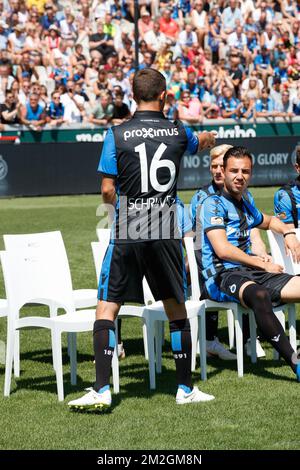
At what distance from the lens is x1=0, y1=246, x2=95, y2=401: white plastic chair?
6.98m

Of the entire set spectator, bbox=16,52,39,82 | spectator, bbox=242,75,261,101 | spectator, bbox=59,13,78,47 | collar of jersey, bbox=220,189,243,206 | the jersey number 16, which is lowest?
collar of jersey, bbox=220,189,243,206

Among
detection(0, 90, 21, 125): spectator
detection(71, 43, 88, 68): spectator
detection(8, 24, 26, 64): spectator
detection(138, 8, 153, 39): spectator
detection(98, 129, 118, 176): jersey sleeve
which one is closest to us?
detection(98, 129, 118, 176): jersey sleeve

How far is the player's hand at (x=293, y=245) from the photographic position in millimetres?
7857

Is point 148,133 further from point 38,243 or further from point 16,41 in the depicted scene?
point 16,41

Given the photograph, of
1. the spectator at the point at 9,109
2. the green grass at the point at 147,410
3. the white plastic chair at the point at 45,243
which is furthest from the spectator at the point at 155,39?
the white plastic chair at the point at 45,243

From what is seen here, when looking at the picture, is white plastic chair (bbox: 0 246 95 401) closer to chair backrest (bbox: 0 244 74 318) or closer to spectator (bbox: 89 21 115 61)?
chair backrest (bbox: 0 244 74 318)

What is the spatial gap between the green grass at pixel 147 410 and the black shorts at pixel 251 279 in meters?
0.63

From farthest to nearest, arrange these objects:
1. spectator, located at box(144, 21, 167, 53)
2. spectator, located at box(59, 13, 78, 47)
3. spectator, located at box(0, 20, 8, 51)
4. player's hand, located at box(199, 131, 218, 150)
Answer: spectator, located at box(144, 21, 167, 53), spectator, located at box(59, 13, 78, 47), spectator, located at box(0, 20, 8, 51), player's hand, located at box(199, 131, 218, 150)

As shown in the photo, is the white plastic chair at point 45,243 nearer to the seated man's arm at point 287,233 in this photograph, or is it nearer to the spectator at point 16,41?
the seated man's arm at point 287,233

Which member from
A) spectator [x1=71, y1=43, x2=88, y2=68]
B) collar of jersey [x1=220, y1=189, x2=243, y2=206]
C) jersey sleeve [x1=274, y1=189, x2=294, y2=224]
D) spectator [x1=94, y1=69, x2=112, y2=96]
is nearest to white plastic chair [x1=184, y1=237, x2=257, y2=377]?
collar of jersey [x1=220, y1=189, x2=243, y2=206]

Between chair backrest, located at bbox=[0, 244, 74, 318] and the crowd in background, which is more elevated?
the crowd in background

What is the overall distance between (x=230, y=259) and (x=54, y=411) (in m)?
1.88

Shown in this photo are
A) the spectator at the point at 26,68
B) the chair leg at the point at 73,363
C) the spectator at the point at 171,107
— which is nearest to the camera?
the chair leg at the point at 73,363

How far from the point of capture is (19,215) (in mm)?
19109
